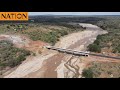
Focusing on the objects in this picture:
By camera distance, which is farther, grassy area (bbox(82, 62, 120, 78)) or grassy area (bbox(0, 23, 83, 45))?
grassy area (bbox(0, 23, 83, 45))

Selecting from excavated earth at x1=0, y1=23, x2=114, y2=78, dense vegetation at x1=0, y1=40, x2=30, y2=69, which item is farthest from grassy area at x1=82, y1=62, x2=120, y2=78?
dense vegetation at x1=0, y1=40, x2=30, y2=69

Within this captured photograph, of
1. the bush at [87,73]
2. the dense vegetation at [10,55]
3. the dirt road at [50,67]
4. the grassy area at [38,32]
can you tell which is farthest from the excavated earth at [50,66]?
the grassy area at [38,32]

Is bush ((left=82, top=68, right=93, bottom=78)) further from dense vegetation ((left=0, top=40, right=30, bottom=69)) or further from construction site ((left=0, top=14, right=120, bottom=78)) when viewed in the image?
dense vegetation ((left=0, top=40, right=30, bottom=69))

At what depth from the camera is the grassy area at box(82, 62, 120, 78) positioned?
1602 centimetres

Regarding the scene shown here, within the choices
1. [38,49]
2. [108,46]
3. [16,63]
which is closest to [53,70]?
[16,63]

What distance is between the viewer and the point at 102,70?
17.0 m

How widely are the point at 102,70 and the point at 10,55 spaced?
9.33m

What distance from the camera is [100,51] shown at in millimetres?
23703

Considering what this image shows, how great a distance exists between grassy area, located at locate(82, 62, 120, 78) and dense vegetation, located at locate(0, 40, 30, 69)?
649 cm

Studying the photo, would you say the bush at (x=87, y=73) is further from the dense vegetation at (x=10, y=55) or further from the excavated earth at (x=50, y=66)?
the dense vegetation at (x=10, y=55)

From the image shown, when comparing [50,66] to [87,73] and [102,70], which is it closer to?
[87,73]

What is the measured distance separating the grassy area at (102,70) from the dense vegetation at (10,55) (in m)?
6.49
